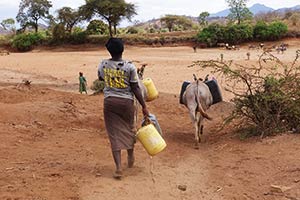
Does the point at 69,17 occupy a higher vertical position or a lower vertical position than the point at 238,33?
higher

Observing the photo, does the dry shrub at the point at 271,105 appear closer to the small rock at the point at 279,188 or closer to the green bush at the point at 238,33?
the small rock at the point at 279,188

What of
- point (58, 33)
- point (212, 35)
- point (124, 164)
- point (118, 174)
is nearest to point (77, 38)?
point (58, 33)

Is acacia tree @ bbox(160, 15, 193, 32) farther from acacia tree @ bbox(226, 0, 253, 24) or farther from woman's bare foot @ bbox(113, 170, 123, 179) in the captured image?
woman's bare foot @ bbox(113, 170, 123, 179)

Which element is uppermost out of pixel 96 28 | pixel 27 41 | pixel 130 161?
pixel 130 161

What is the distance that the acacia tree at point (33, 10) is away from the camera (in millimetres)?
63125

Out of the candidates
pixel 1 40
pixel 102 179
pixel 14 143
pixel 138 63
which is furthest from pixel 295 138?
pixel 1 40

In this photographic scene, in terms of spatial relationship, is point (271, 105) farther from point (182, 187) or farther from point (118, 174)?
point (118, 174)

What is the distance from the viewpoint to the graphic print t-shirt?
659 centimetres

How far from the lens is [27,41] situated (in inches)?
2231

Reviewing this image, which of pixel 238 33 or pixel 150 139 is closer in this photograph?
pixel 150 139

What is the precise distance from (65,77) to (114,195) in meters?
23.6

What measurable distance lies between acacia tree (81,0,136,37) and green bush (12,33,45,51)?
6.35 m

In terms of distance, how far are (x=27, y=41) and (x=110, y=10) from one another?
33.9 feet

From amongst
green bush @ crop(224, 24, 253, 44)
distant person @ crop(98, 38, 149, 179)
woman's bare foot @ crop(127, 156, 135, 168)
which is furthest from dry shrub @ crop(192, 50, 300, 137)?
green bush @ crop(224, 24, 253, 44)
